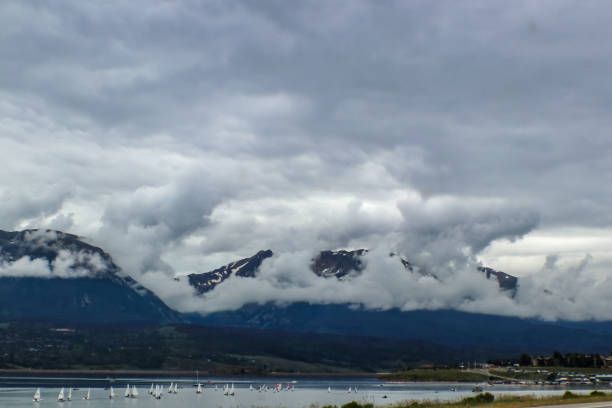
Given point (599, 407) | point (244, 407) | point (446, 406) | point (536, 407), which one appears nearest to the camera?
point (599, 407)

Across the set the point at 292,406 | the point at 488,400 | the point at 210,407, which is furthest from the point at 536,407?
the point at 210,407

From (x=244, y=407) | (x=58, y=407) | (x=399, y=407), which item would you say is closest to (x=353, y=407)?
(x=399, y=407)

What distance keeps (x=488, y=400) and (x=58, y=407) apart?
112 m

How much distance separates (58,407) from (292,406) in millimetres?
58776

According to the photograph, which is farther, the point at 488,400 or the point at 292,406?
the point at 292,406

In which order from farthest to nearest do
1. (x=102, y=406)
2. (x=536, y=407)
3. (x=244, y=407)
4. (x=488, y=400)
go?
1. (x=102, y=406)
2. (x=244, y=407)
3. (x=488, y=400)
4. (x=536, y=407)

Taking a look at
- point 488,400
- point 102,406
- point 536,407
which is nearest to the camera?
point 536,407

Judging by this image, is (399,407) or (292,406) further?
(292,406)

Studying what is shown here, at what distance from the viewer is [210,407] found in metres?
178

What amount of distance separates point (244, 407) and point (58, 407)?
49514mm

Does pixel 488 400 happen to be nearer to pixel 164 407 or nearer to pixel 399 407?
pixel 399 407

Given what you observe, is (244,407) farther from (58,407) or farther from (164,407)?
(58,407)

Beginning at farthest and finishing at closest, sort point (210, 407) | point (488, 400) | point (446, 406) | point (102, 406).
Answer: point (102, 406) → point (210, 407) → point (488, 400) → point (446, 406)

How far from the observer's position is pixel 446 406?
317 feet
